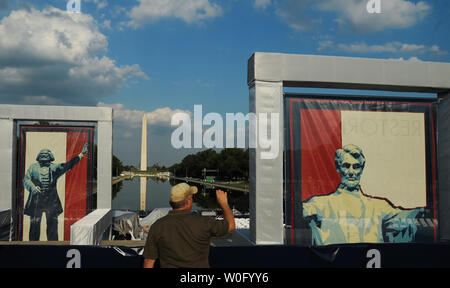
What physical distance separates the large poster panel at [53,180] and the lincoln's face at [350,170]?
30.2ft

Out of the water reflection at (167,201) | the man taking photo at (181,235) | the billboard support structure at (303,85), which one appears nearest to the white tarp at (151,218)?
the water reflection at (167,201)

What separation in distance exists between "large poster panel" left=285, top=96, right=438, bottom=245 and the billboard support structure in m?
0.33

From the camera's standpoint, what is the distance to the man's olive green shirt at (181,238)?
3570 mm

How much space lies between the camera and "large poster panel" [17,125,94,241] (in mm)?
12852

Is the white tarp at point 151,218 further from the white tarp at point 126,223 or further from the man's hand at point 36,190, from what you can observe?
the man's hand at point 36,190

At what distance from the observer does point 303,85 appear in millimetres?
7898

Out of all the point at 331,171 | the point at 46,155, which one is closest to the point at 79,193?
the point at 46,155

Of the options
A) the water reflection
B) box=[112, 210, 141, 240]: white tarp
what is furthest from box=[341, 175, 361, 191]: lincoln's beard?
the water reflection

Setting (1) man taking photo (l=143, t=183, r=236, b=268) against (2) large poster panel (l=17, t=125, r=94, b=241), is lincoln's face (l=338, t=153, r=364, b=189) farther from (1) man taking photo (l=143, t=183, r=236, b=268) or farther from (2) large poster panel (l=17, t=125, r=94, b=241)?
(2) large poster panel (l=17, t=125, r=94, b=241)

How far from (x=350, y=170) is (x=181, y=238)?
566cm
